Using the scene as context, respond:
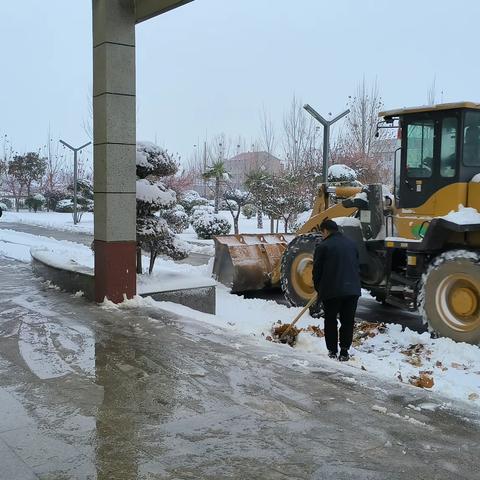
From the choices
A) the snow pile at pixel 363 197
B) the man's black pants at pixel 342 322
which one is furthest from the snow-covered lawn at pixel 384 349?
the snow pile at pixel 363 197

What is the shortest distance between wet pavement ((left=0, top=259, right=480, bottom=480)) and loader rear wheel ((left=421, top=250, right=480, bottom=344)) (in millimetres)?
2611

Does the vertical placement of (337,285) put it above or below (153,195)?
below

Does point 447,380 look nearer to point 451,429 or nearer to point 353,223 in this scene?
point 451,429

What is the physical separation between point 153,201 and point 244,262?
2390 mm

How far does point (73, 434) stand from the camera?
418cm

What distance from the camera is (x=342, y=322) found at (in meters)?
6.78

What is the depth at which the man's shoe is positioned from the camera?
663 cm

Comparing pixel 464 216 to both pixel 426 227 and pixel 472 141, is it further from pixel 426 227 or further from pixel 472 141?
pixel 472 141

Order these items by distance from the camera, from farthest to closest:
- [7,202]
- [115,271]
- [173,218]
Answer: [7,202] < [173,218] < [115,271]

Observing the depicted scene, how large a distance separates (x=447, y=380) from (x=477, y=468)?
7.52ft

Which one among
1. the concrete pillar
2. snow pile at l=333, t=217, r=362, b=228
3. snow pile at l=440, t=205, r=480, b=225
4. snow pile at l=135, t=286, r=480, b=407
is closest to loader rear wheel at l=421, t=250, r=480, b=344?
snow pile at l=135, t=286, r=480, b=407

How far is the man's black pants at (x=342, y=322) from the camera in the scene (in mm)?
6738

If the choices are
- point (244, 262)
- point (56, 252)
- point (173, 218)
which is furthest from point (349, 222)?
point (173, 218)

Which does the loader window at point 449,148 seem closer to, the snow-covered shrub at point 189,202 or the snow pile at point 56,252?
the snow pile at point 56,252
